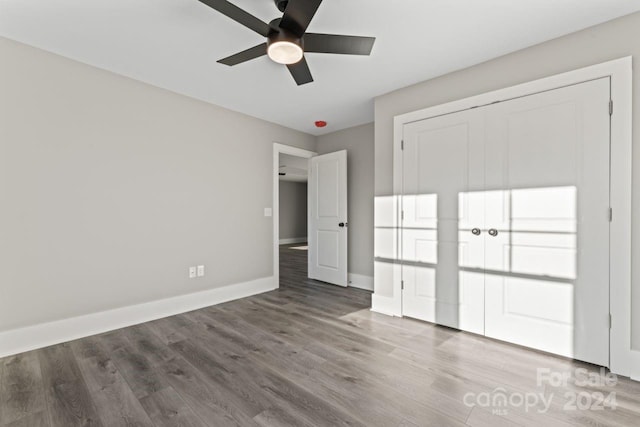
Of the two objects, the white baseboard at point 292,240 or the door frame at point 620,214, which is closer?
the door frame at point 620,214

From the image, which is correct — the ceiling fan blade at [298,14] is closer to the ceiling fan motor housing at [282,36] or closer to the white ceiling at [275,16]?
the ceiling fan motor housing at [282,36]

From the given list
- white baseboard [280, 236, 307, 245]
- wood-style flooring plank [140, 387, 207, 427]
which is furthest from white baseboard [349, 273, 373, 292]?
white baseboard [280, 236, 307, 245]

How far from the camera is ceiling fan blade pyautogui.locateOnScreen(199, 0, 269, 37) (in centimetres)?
148

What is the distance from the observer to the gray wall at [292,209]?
10523 millimetres

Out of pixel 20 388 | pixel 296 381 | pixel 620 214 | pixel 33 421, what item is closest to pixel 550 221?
pixel 620 214

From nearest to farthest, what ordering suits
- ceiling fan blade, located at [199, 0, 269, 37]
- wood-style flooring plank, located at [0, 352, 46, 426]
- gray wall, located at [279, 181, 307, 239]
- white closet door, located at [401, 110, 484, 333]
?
ceiling fan blade, located at [199, 0, 269, 37] < wood-style flooring plank, located at [0, 352, 46, 426] < white closet door, located at [401, 110, 484, 333] < gray wall, located at [279, 181, 307, 239]

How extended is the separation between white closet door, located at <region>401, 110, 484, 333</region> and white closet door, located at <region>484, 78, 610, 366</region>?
0.36 feet

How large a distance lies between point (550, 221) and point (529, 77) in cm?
123

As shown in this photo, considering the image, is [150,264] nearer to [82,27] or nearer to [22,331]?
[22,331]

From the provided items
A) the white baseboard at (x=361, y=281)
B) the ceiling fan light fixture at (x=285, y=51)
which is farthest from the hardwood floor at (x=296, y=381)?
the ceiling fan light fixture at (x=285, y=51)

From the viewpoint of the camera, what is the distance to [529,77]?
7.77 ft

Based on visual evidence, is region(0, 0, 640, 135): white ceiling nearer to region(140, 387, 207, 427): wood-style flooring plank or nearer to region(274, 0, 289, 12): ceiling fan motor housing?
region(274, 0, 289, 12): ceiling fan motor housing

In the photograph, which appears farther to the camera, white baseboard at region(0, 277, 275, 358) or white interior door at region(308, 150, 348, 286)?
white interior door at region(308, 150, 348, 286)

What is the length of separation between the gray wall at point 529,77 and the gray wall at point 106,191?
1969 millimetres
